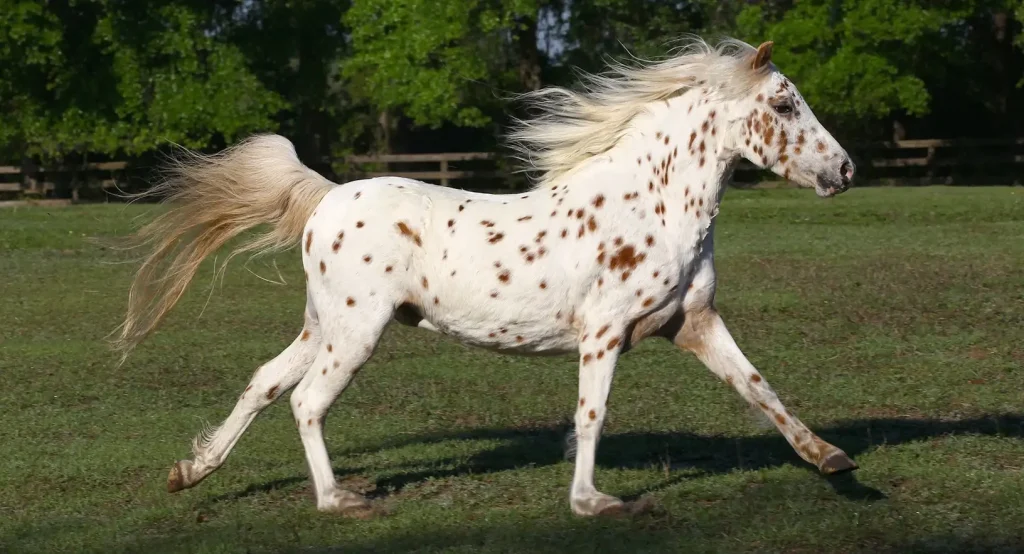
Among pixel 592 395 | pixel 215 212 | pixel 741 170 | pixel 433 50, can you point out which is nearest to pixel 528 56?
pixel 433 50

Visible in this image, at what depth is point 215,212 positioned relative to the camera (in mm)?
7219

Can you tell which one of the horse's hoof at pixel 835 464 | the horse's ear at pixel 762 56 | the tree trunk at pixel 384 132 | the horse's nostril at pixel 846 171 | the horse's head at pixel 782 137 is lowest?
the tree trunk at pixel 384 132

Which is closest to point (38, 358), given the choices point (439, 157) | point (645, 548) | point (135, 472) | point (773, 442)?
point (135, 472)

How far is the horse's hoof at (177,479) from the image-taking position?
6883mm

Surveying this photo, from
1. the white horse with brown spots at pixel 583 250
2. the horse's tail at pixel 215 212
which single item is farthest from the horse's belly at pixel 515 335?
the horse's tail at pixel 215 212

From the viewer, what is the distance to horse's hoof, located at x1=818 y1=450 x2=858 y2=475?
618cm

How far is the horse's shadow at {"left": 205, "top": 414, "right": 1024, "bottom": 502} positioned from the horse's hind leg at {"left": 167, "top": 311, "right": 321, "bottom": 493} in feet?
0.68

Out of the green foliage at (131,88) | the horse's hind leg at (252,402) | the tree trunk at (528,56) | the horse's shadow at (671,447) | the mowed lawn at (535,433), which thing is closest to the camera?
the mowed lawn at (535,433)

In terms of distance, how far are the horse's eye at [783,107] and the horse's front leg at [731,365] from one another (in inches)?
38.1

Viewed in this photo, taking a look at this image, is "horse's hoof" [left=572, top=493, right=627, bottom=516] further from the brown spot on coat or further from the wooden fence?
the wooden fence

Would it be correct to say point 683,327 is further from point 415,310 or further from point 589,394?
point 415,310

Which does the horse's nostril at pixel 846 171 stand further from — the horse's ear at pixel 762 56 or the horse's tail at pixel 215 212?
the horse's tail at pixel 215 212

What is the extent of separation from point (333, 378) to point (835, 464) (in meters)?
2.29

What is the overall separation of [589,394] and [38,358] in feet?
22.5
